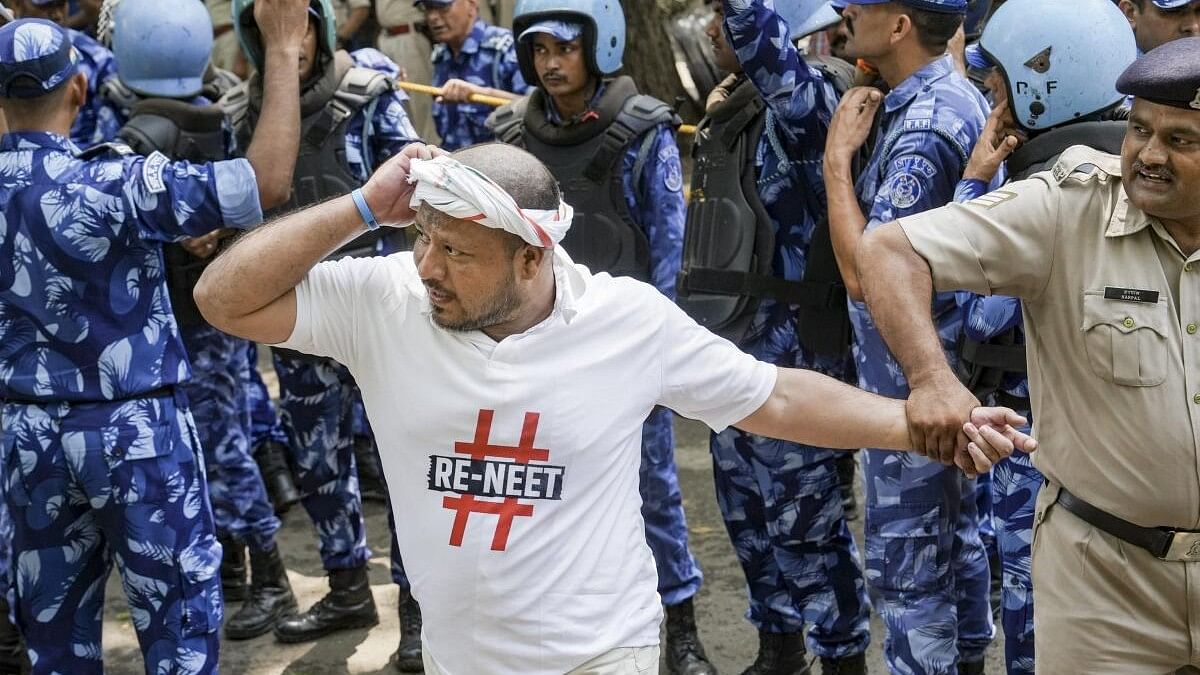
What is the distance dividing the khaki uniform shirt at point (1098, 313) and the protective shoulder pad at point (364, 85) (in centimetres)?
272

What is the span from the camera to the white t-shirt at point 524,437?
274cm

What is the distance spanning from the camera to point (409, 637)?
5141 millimetres

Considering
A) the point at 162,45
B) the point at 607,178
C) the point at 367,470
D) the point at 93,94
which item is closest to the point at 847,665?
the point at 607,178

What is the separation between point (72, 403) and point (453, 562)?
5.85 ft

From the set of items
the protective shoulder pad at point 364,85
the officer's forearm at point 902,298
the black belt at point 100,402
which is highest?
the protective shoulder pad at point 364,85

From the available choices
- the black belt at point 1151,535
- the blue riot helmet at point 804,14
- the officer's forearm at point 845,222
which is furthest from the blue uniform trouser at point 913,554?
the blue riot helmet at point 804,14

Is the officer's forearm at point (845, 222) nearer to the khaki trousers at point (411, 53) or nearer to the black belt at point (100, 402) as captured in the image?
the black belt at point (100, 402)

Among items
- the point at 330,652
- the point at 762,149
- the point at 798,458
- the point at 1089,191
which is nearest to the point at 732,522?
the point at 798,458

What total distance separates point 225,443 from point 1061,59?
3608 millimetres

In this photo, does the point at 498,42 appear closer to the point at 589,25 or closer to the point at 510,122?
the point at 510,122

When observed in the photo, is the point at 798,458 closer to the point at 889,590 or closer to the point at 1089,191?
the point at 889,590

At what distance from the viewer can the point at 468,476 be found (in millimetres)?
2748

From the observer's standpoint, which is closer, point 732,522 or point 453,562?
point 453,562

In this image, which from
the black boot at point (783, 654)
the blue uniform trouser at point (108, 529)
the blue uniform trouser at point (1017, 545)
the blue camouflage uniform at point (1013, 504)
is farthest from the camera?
the black boot at point (783, 654)
